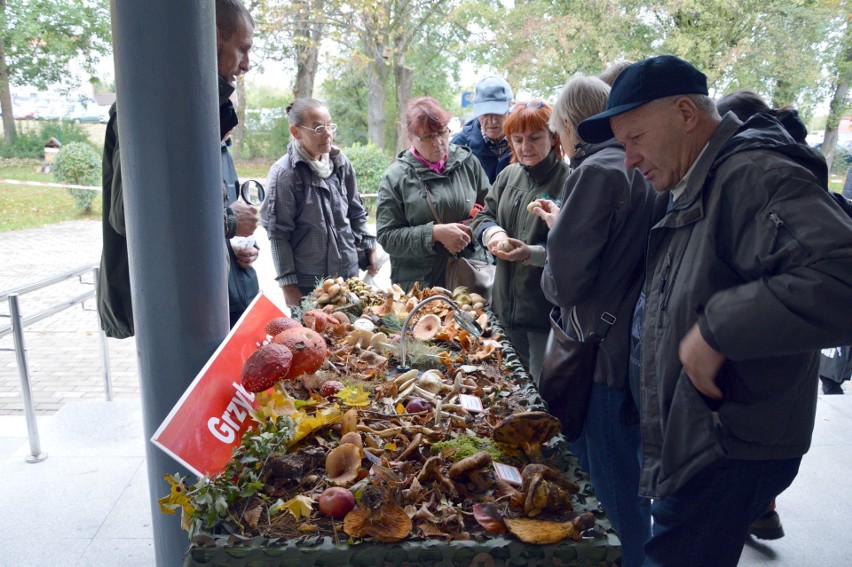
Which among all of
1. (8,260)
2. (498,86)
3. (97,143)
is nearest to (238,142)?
(97,143)

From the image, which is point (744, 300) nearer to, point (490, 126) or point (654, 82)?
point (654, 82)

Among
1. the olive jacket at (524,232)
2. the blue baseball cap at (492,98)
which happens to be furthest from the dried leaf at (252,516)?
the blue baseball cap at (492,98)

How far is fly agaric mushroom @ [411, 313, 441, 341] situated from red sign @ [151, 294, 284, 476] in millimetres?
863

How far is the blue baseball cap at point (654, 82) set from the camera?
5.57 ft

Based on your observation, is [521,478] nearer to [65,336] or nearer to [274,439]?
[274,439]

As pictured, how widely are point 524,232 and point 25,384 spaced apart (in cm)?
272

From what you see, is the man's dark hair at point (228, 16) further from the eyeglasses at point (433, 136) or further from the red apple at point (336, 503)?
the red apple at point (336, 503)

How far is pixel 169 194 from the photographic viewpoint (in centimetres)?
177

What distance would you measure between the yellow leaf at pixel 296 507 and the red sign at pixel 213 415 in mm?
223

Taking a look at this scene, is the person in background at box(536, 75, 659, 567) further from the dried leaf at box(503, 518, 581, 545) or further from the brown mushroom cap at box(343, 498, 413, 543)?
the brown mushroom cap at box(343, 498, 413, 543)

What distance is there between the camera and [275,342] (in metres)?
1.99

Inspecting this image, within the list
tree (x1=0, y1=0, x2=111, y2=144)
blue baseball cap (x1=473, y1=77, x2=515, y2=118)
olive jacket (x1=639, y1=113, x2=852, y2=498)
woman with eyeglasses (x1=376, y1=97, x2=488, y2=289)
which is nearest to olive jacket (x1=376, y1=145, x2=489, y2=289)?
woman with eyeglasses (x1=376, y1=97, x2=488, y2=289)

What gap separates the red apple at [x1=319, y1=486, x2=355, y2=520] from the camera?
4.78ft

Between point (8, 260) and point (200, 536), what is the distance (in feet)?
32.3
